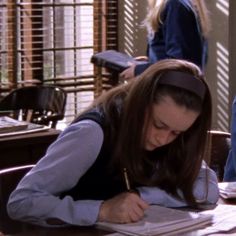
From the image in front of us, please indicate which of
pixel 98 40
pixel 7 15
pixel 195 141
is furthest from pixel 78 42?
pixel 195 141

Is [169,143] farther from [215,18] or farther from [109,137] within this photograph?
[215,18]

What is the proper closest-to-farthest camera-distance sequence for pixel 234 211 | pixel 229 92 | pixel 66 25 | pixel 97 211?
pixel 97 211 → pixel 234 211 → pixel 229 92 → pixel 66 25

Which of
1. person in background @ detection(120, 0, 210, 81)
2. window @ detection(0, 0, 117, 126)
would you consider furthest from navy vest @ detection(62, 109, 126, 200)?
window @ detection(0, 0, 117, 126)

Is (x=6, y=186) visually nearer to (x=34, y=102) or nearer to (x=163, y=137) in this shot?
(x=163, y=137)

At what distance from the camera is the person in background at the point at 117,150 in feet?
6.48

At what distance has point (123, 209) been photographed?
1941 millimetres

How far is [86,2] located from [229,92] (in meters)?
1.27

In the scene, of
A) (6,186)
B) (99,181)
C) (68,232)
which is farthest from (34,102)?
(68,232)

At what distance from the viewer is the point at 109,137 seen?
2.07 meters

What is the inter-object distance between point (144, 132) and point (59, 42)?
349 centimetres

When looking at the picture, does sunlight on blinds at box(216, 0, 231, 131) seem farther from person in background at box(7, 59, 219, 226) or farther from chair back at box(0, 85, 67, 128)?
person in background at box(7, 59, 219, 226)

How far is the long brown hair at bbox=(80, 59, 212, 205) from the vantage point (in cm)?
202

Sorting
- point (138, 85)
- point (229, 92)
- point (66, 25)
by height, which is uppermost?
point (138, 85)

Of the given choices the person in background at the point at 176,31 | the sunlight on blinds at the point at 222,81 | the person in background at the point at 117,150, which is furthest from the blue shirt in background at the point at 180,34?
the person in background at the point at 117,150
